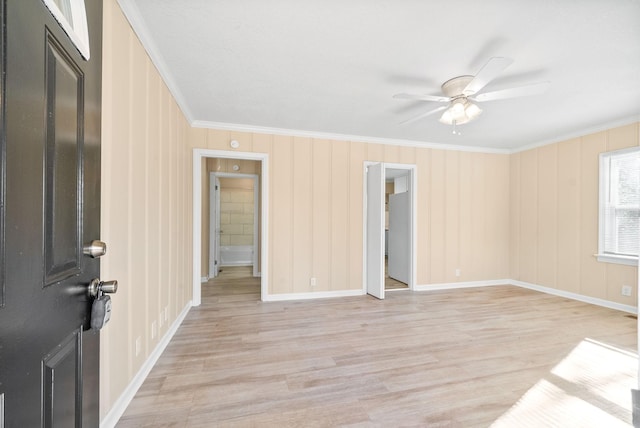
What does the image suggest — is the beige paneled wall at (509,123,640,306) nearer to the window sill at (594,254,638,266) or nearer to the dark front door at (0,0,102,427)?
the window sill at (594,254,638,266)

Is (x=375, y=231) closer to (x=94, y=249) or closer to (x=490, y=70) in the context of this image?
(x=490, y=70)

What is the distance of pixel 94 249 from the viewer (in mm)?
848

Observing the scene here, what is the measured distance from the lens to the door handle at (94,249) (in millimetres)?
830

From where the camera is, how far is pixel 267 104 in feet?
9.89

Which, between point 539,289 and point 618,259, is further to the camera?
A: point 539,289

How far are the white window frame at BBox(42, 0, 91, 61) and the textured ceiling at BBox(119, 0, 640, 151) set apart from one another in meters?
1.06

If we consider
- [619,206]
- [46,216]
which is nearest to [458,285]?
[619,206]

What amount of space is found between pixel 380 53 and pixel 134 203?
6.96 feet

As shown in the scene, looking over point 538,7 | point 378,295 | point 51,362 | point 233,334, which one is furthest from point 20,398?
point 378,295

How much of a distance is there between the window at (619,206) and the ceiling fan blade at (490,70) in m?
3.03

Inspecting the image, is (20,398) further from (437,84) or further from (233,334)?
(437,84)

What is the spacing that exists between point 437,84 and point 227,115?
2474 mm

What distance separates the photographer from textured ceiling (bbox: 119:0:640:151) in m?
1.65

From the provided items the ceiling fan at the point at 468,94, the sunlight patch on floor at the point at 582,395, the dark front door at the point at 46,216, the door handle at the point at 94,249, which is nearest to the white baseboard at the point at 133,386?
the dark front door at the point at 46,216
